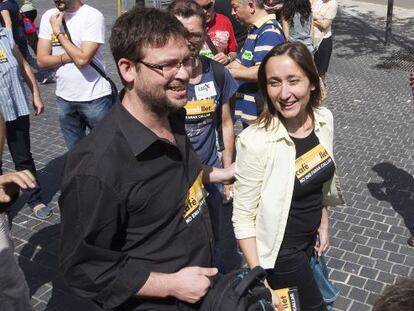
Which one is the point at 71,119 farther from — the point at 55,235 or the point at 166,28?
the point at 166,28

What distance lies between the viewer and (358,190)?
5.31m

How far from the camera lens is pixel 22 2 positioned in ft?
32.1

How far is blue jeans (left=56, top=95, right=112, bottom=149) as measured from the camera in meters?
4.42

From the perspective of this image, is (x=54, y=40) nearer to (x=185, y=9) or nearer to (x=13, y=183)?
(x=185, y=9)

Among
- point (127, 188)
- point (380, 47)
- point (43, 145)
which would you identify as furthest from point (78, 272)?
point (380, 47)

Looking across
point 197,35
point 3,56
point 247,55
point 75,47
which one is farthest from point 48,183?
point 197,35

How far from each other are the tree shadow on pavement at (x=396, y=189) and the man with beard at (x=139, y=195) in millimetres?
3297

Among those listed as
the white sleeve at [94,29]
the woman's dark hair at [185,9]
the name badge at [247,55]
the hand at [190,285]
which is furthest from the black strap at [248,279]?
the white sleeve at [94,29]

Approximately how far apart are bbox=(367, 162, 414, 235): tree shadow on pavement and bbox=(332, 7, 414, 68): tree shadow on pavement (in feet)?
18.3

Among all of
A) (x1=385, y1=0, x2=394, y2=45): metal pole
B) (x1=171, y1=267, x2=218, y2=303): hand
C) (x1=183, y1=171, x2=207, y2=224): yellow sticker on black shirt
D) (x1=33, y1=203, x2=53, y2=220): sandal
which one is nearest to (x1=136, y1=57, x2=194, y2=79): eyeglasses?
(x1=183, y1=171, x2=207, y2=224): yellow sticker on black shirt

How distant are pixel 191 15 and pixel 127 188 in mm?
1713

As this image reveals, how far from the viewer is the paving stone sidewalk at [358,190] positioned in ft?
12.8

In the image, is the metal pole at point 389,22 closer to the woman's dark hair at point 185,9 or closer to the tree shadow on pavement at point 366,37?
the tree shadow on pavement at point 366,37

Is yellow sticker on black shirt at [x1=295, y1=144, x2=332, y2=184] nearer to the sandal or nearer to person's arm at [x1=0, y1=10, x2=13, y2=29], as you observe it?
the sandal
